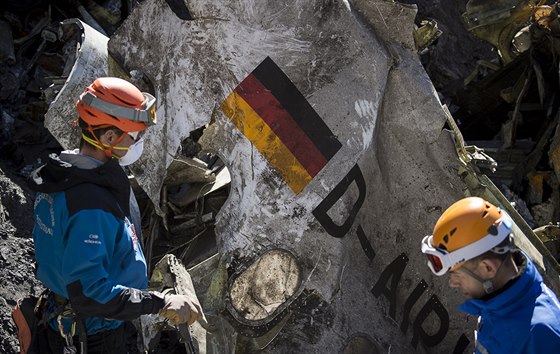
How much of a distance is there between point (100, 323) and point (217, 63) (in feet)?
5.44

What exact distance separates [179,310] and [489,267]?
121 cm

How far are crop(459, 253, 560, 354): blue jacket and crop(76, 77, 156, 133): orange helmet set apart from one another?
1.47 m

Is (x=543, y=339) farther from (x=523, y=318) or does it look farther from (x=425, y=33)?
(x=425, y=33)

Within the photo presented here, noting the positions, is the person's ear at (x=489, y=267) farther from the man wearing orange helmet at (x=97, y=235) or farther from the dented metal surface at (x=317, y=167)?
the dented metal surface at (x=317, y=167)

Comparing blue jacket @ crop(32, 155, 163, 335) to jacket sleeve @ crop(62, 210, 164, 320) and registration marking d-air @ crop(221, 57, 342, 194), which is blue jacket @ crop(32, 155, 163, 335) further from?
registration marking d-air @ crop(221, 57, 342, 194)

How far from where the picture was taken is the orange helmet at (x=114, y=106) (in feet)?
9.90

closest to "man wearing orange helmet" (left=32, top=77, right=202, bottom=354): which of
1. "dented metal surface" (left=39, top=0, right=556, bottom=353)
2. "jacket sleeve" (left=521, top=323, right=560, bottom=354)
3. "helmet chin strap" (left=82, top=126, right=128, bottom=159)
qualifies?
"helmet chin strap" (left=82, top=126, right=128, bottom=159)

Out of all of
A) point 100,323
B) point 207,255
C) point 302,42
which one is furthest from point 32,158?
point 100,323

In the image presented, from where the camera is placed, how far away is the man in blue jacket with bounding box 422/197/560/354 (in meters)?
2.52

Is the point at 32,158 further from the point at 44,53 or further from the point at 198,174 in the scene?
the point at 198,174

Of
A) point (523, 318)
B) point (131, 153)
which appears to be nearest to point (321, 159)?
point (131, 153)

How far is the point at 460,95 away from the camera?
7707 mm

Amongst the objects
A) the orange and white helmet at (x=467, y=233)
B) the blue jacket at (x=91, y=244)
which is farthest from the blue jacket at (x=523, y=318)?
the blue jacket at (x=91, y=244)

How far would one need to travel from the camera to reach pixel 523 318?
2533mm
